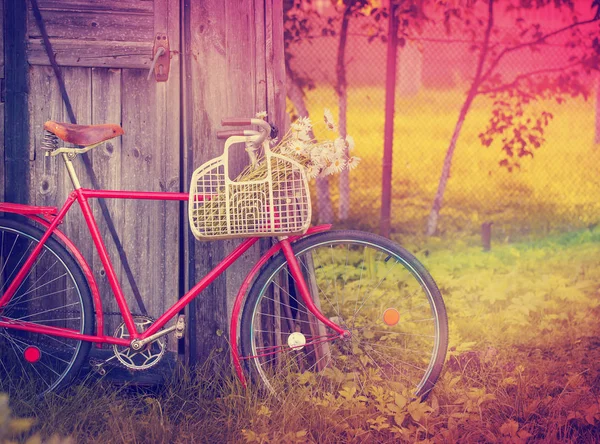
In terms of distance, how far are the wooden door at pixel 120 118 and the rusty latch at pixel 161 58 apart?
0.06 m

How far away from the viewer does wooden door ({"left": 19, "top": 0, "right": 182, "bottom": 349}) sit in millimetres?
3895

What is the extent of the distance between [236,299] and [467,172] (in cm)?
701

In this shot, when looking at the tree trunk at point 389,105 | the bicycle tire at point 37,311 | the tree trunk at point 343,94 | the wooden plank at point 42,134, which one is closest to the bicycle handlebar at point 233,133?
the wooden plank at point 42,134

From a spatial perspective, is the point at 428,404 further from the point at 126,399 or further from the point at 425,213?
the point at 425,213

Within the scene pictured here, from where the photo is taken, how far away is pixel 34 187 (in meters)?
4.02

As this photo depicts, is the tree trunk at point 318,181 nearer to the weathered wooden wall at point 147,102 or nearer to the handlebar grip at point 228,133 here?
the weathered wooden wall at point 147,102

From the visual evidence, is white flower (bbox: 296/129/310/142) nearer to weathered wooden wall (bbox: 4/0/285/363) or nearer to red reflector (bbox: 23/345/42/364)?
weathered wooden wall (bbox: 4/0/285/363)

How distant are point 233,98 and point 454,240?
4.41 m

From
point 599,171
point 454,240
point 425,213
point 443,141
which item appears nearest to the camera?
point 454,240

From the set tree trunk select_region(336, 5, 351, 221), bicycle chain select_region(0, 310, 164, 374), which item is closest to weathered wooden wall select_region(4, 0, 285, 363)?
bicycle chain select_region(0, 310, 164, 374)

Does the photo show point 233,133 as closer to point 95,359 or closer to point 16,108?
point 16,108

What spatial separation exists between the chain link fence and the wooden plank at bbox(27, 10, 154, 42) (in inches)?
147

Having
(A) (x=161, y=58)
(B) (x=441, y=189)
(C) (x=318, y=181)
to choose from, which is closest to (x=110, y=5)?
(A) (x=161, y=58)

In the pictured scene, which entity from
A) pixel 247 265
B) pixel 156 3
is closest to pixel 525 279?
pixel 247 265
